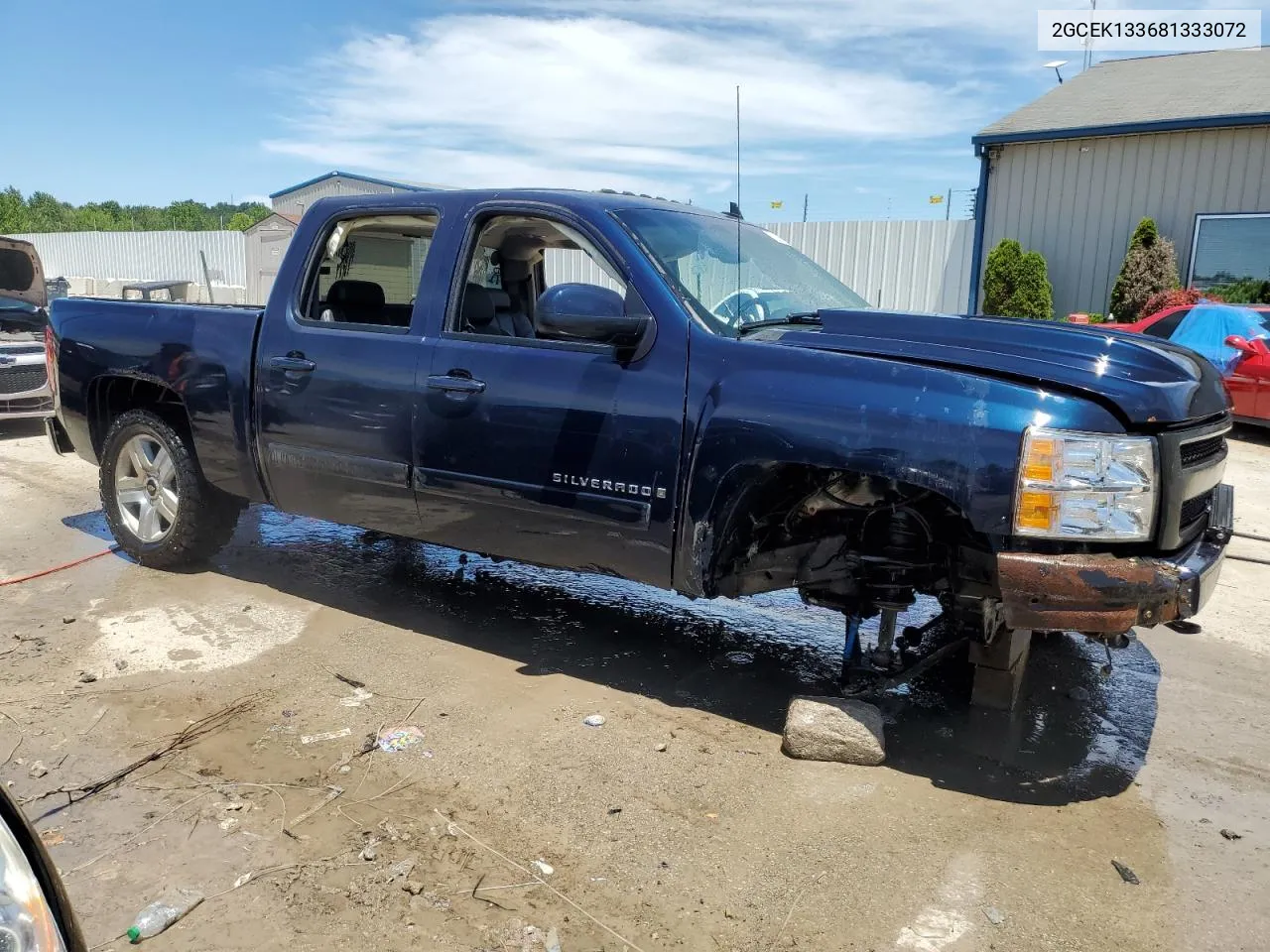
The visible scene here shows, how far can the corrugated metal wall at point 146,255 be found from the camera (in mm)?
26875

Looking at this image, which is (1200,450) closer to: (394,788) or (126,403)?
(394,788)

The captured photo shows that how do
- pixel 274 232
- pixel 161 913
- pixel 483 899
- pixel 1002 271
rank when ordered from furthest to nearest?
pixel 274 232 → pixel 1002 271 → pixel 483 899 → pixel 161 913

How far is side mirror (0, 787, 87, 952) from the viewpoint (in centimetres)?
154

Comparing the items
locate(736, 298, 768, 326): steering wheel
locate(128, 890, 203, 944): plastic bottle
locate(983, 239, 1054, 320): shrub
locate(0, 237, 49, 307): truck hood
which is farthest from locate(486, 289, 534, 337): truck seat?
locate(983, 239, 1054, 320): shrub

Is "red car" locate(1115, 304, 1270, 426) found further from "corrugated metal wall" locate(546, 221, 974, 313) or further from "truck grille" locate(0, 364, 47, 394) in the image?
"truck grille" locate(0, 364, 47, 394)

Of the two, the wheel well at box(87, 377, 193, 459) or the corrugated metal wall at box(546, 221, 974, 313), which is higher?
the corrugated metal wall at box(546, 221, 974, 313)

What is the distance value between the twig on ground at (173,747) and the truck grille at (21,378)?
24.4ft

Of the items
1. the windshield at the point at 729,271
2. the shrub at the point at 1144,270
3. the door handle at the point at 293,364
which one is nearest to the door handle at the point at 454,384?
the door handle at the point at 293,364

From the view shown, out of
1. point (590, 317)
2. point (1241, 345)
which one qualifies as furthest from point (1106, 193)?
point (590, 317)

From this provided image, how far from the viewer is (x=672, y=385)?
3.66 meters

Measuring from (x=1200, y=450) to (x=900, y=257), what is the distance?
15.7m

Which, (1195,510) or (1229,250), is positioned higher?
(1229,250)

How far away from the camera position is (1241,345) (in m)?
10.4

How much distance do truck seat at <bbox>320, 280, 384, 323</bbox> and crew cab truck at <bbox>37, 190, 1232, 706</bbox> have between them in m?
0.01
